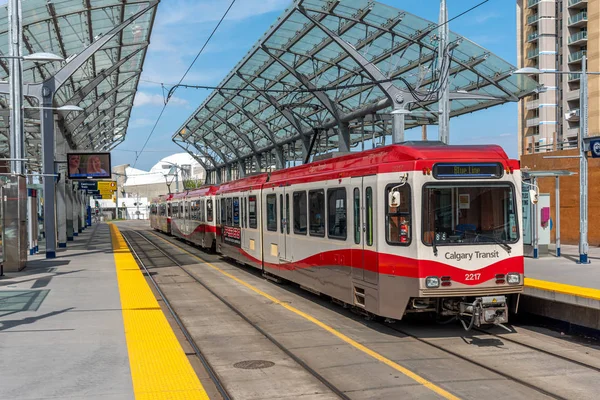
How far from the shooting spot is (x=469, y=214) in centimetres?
1005

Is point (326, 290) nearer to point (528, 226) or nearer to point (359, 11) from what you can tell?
point (528, 226)

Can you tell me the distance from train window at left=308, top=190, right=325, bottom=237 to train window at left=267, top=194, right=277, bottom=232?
2737 millimetres

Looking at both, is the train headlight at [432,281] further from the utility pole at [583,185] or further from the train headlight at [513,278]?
the utility pole at [583,185]

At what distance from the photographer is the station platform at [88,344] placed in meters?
7.23

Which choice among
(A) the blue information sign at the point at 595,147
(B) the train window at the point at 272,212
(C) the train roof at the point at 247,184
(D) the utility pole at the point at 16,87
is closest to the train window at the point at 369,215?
(B) the train window at the point at 272,212

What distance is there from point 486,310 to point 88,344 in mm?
5868

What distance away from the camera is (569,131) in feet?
205

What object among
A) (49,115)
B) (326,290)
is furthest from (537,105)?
(326,290)

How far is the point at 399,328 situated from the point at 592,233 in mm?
15086

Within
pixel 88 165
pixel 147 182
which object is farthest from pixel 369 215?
pixel 147 182

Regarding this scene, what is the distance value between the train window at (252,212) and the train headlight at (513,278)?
9.51 metres

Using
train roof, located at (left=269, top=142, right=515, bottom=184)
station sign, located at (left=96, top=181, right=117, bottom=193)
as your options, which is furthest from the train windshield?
station sign, located at (left=96, top=181, right=117, bottom=193)

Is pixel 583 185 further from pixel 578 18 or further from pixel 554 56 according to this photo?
pixel 554 56

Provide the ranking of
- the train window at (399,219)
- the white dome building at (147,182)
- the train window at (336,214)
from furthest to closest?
the white dome building at (147,182), the train window at (336,214), the train window at (399,219)
